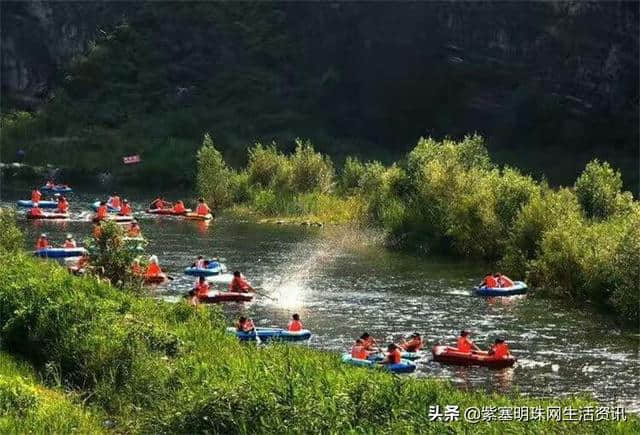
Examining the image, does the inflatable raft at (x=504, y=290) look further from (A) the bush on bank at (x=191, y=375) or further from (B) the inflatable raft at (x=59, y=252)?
(B) the inflatable raft at (x=59, y=252)

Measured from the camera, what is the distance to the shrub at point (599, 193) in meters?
43.8

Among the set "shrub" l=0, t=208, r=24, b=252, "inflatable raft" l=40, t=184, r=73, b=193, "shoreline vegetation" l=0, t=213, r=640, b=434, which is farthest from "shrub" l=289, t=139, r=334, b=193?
"shoreline vegetation" l=0, t=213, r=640, b=434

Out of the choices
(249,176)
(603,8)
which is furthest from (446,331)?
(603,8)

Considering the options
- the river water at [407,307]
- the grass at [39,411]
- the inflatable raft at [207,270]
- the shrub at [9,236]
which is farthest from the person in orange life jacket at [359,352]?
the inflatable raft at [207,270]

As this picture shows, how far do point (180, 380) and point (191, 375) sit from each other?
0.39 m

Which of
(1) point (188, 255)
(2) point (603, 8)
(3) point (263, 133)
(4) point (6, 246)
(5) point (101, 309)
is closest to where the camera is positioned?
(5) point (101, 309)

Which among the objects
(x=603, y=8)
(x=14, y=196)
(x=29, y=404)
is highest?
(x=603, y=8)

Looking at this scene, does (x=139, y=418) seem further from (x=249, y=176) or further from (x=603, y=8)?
(x=603, y=8)

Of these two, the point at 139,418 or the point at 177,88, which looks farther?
the point at 177,88

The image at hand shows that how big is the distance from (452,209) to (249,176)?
88.4 ft

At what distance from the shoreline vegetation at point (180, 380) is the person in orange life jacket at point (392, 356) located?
3408 millimetres

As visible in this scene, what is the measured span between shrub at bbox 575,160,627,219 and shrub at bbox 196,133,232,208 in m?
31.4

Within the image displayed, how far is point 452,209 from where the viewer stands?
48750 millimetres

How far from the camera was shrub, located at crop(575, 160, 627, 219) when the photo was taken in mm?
43844
